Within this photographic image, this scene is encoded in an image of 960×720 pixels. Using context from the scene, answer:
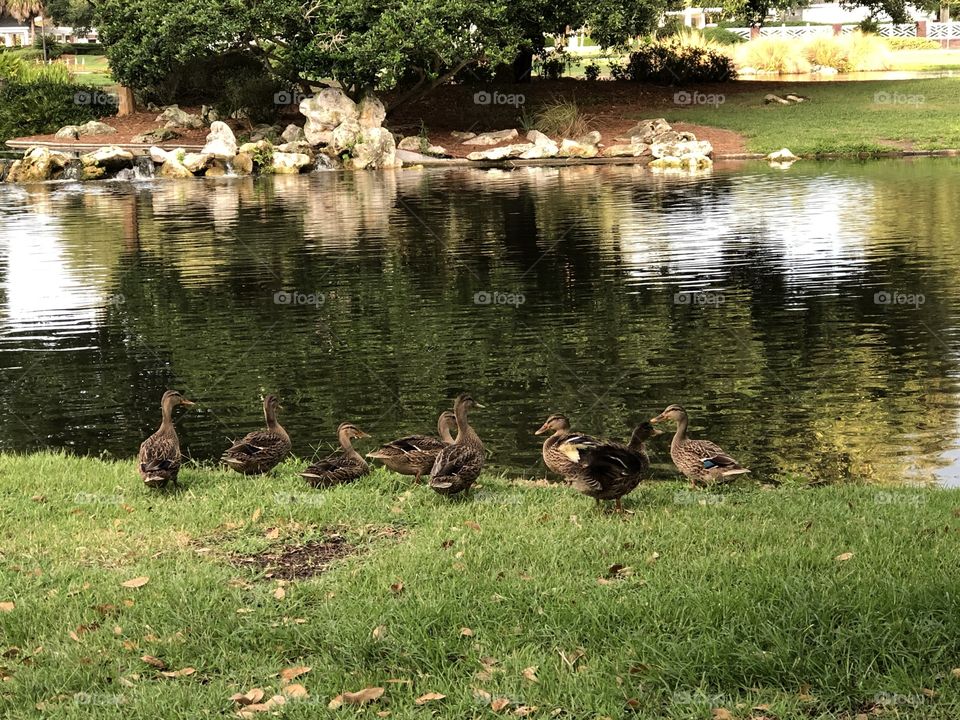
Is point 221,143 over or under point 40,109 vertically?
under

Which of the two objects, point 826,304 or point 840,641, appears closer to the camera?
point 840,641

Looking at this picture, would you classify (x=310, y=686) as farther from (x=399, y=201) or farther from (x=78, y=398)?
(x=399, y=201)

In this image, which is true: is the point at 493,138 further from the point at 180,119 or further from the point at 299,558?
the point at 299,558

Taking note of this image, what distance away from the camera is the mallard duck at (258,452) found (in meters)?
11.0

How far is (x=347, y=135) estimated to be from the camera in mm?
47062

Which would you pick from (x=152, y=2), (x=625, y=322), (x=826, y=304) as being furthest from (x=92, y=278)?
(x=152, y=2)

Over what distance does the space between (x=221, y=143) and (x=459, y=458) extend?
128 feet

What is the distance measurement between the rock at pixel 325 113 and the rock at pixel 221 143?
9.98 feet

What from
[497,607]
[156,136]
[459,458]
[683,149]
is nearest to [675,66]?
[683,149]

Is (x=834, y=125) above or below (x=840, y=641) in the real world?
above

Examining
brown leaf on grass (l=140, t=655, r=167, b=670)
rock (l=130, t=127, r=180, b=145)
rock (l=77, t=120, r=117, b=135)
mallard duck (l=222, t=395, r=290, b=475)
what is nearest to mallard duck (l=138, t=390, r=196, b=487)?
mallard duck (l=222, t=395, r=290, b=475)

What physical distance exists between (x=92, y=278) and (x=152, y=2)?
27.1 metres

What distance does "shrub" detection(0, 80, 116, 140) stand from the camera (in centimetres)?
5584

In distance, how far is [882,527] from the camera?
8656 mm
